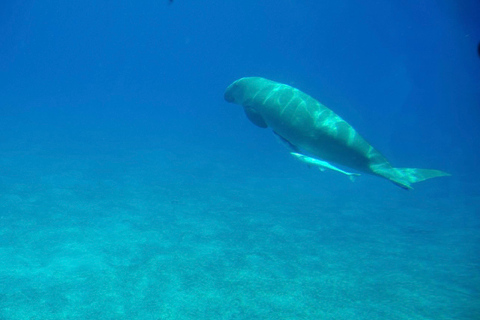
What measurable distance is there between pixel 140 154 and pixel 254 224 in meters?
11.6

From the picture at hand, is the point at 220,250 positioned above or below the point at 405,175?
below

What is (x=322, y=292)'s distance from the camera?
19.0ft

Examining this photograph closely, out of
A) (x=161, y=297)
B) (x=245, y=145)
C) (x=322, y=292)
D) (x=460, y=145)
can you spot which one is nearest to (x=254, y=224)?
(x=322, y=292)

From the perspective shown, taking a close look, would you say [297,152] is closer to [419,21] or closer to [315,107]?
[315,107]

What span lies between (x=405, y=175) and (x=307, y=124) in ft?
5.57

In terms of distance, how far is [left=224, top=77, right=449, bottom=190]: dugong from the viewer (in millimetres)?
4801

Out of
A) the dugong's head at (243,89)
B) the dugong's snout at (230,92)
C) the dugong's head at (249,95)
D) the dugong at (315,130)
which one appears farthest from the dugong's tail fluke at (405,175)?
the dugong's snout at (230,92)

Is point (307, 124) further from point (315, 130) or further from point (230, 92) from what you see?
point (230, 92)

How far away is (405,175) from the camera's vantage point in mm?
4980

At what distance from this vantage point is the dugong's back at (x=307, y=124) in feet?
15.8

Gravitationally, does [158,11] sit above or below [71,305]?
above

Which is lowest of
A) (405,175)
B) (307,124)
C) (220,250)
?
(220,250)

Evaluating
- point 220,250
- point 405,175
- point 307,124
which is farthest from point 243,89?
point 220,250

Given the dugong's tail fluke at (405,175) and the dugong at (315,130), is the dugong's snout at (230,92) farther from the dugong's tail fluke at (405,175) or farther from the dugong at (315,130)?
the dugong's tail fluke at (405,175)
